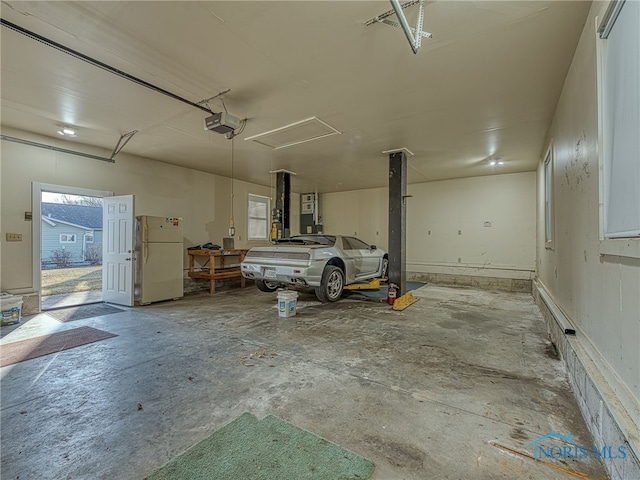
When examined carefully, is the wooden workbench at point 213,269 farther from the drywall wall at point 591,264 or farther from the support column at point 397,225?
the drywall wall at point 591,264

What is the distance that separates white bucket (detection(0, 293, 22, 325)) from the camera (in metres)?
3.90

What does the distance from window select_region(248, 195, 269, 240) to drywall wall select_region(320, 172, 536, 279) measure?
2.99 m

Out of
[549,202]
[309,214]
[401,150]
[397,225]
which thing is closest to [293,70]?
[401,150]

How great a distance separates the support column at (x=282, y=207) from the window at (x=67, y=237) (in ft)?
22.0

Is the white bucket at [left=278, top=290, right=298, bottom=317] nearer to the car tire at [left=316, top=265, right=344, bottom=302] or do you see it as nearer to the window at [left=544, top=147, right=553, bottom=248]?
the car tire at [left=316, top=265, right=344, bottom=302]

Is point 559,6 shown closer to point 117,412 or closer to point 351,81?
point 351,81

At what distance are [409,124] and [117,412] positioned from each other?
465 centimetres

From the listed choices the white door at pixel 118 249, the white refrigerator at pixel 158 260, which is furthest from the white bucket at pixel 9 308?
the white refrigerator at pixel 158 260

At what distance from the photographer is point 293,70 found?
9.57ft

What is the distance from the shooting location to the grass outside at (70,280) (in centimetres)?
674

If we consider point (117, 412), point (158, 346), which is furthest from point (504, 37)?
point (158, 346)

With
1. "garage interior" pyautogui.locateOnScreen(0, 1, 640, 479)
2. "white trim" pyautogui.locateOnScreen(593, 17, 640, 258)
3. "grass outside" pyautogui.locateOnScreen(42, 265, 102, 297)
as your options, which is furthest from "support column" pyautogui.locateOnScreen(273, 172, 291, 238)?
"white trim" pyautogui.locateOnScreen(593, 17, 640, 258)

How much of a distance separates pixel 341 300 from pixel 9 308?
5.08 metres

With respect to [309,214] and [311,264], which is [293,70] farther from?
[309,214]
